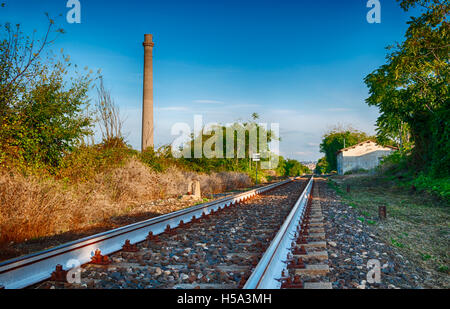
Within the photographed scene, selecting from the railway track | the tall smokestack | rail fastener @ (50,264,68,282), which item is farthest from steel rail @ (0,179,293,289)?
the tall smokestack

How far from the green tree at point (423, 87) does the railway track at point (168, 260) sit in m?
11.3

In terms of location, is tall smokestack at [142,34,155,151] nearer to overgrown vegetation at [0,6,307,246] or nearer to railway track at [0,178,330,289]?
overgrown vegetation at [0,6,307,246]

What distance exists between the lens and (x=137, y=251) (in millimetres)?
4207

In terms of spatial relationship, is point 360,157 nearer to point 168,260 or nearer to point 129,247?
point 129,247

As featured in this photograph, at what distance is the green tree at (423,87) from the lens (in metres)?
12.6

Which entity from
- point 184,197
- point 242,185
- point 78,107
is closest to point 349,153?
point 242,185

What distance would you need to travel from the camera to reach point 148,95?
86.6 feet

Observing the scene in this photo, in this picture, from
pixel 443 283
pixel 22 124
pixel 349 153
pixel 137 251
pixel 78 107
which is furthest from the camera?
pixel 349 153

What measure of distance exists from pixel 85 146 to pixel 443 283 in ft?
29.0

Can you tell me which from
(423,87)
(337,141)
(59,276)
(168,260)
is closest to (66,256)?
(59,276)

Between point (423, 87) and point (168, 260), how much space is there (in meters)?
17.0

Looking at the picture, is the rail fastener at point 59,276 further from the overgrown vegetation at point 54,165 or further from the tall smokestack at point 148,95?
the tall smokestack at point 148,95

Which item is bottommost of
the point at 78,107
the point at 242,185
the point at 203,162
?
the point at 242,185
